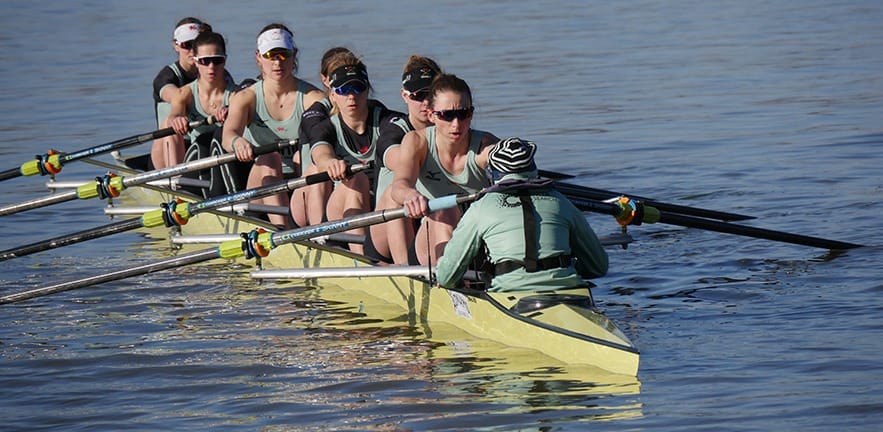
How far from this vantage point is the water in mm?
8391

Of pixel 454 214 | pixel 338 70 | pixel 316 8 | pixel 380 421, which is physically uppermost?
pixel 316 8

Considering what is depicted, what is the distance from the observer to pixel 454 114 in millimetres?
9695

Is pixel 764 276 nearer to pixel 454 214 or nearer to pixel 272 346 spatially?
pixel 454 214

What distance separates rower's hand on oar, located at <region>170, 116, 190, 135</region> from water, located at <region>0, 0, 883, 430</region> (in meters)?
1.26

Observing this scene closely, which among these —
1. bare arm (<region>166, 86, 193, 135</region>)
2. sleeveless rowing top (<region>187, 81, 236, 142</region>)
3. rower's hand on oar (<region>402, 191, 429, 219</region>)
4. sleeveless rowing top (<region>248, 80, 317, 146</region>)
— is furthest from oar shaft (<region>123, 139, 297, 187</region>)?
rower's hand on oar (<region>402, 191, 429, 219</region>)

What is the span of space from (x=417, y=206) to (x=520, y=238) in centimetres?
108

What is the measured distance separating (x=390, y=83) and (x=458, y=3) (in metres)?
13.9

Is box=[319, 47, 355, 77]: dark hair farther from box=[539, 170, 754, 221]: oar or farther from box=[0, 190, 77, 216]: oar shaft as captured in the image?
box=[0, 190, 77, 216]: oar shaft

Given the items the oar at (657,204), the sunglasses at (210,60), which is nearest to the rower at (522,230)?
the oar at (657,204)

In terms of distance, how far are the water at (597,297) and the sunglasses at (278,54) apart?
2.03m

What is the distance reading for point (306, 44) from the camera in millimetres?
30781

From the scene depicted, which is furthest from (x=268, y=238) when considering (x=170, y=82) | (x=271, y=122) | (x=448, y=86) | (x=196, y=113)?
(x=170, y=82)

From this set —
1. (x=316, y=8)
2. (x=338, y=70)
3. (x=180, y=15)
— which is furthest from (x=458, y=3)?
(x=338, y=70)

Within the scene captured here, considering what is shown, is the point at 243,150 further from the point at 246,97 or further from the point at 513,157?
the point at 513,157
